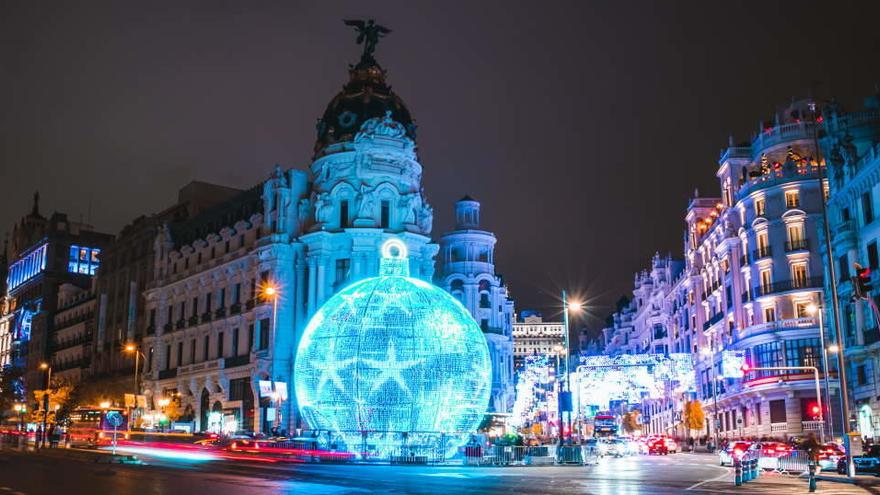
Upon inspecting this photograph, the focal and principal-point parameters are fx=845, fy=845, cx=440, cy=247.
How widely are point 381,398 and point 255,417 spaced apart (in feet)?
90.5

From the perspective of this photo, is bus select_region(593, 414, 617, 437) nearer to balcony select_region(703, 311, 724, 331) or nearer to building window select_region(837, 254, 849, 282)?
balcony select_region(703, 311, 724, 331)

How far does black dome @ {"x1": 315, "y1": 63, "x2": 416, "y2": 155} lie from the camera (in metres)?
64.5

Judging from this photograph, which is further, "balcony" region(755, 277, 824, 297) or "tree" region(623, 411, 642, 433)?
"tree" region(623, 411, 642, 433)

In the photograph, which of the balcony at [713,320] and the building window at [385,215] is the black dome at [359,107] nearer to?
the building window at [385,215]

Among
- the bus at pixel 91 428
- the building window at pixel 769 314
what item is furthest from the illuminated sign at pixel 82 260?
the building window at pixel 769 314

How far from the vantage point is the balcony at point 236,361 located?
210 ft

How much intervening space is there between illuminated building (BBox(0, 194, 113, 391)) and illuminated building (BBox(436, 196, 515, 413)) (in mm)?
53405

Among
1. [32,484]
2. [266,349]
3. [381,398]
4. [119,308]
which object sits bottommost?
[32,484]

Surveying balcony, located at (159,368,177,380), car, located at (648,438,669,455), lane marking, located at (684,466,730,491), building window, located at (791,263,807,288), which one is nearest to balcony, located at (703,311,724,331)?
building window, located at (791,263,807,288)

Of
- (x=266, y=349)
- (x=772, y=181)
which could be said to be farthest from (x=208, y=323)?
(x=772, y=181)

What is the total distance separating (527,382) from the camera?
7931 cm

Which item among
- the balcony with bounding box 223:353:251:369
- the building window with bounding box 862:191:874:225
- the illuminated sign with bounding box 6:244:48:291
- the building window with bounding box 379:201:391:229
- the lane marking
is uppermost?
the illuminated sign with bounding box 6:244:48:291

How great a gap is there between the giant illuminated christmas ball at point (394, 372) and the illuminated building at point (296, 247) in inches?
736

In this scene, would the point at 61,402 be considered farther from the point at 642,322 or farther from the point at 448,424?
the point at 642,322
